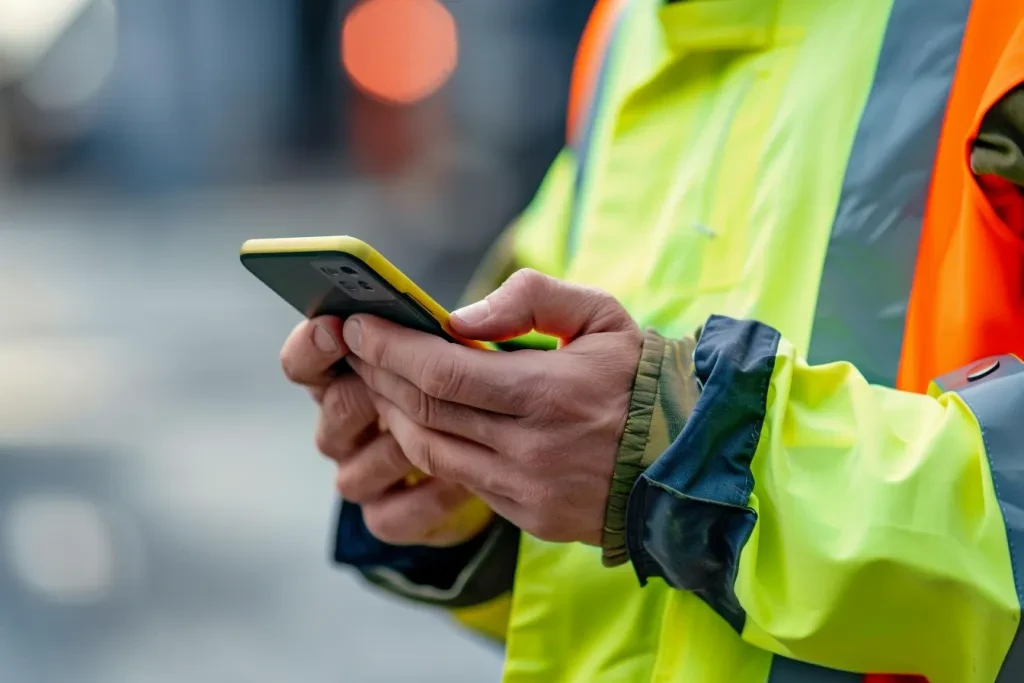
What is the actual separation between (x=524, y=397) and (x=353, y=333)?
198 millimetres

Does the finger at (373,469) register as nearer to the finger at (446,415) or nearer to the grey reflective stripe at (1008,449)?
the finger at (446,415)

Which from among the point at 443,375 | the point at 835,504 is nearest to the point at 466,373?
the point at 443,375

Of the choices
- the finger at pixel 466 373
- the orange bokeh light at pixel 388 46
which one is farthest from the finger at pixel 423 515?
the orange bokeh light at pixel 388 46

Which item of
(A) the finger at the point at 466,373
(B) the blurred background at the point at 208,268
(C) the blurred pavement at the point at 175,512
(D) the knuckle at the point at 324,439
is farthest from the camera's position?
(B) the blurred background at the point at 208,268

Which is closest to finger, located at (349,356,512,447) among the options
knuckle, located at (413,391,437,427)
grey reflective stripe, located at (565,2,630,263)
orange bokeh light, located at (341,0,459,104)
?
knuckle, located at (413,391,437,427)

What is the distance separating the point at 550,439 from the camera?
103 centimetres

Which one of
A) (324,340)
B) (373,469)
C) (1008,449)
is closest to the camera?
(1008,449)

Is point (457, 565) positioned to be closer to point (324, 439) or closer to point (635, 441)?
point (324, 439)

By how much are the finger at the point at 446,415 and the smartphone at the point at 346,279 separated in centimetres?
6

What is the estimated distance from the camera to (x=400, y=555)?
56.9 inches

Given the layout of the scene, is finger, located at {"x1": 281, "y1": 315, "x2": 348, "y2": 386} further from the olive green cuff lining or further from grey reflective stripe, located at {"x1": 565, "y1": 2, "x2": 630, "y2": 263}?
grey reflective stripe, located at {"x1": 565, "y1": 2, "x2": 630, "y2": 263}

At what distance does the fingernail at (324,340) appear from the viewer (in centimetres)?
117

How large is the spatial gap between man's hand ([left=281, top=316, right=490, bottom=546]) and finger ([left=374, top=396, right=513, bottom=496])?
0.13 metres

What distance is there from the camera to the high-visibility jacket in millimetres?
955
